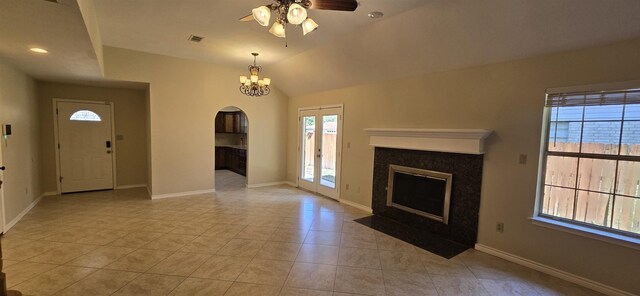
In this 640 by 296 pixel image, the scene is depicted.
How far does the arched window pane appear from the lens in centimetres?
571

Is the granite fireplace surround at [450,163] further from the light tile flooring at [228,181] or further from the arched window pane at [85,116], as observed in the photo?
the arched window pane at [85,116]

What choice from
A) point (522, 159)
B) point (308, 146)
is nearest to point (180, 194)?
point (308, 146)

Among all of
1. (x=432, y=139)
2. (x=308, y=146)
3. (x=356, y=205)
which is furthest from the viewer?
(x=308, y=146)

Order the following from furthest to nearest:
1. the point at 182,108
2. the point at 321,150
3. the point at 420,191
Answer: the point at 321,150
the point at 182,108
the point at 420,191

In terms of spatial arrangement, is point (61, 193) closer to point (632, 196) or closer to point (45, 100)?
point (45, 100)

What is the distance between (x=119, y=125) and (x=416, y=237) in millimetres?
6613

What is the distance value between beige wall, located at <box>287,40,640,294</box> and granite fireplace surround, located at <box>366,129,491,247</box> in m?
0.13

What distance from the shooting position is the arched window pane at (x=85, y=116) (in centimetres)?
571

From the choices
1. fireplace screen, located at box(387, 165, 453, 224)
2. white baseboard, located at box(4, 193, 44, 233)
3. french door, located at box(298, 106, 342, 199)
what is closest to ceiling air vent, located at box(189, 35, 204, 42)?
french door, located at box(298, 106, 342, 199)

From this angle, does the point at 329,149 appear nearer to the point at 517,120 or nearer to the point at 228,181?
the point at 228,181

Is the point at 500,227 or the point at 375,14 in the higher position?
the point at 375,14

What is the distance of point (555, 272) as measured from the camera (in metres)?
2.86

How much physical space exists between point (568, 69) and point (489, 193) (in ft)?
5.09

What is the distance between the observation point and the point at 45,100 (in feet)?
17.7
